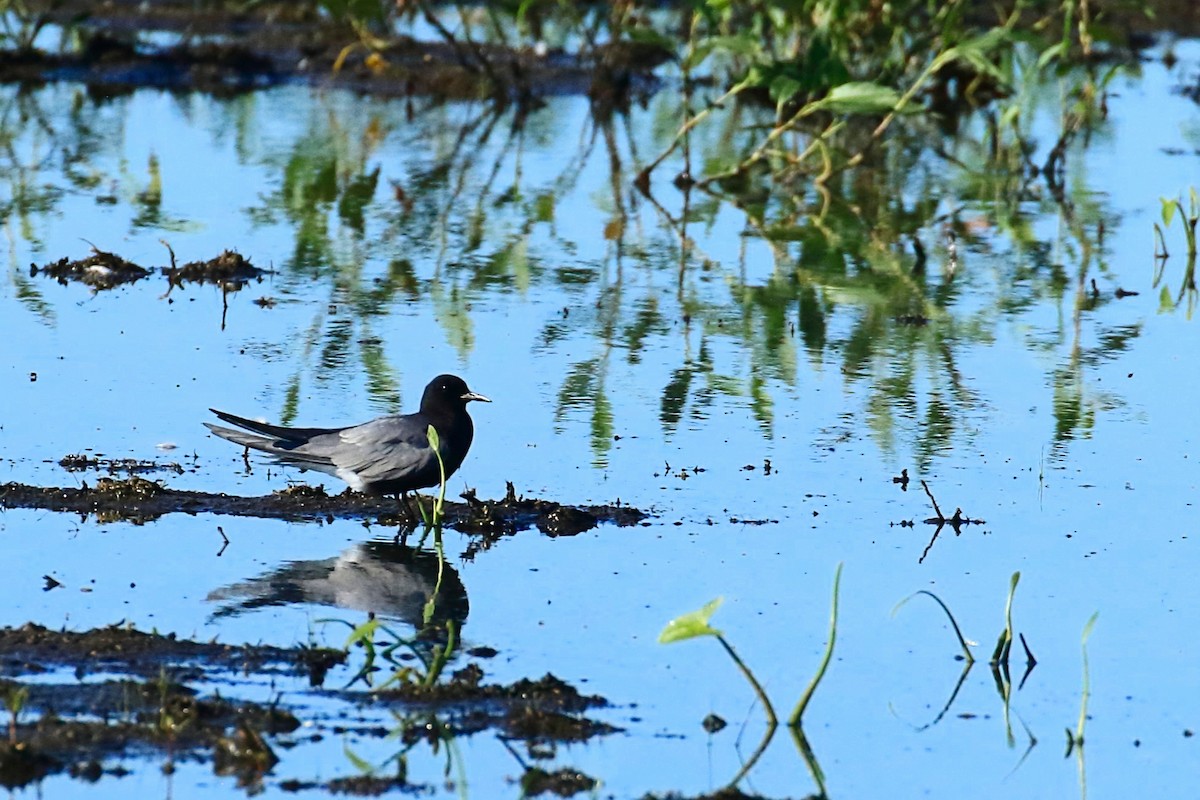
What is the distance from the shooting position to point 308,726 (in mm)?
4402

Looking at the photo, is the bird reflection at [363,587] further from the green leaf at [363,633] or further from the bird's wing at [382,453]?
the green leaf at [363,633]

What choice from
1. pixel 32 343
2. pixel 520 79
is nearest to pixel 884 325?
pixel 32 343

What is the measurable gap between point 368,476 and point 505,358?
2.46 metres

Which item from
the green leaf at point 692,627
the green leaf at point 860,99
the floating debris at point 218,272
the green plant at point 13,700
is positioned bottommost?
the floating debris at point 218,272

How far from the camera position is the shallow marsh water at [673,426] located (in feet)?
16.0

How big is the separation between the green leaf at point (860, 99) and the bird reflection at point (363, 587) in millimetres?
6541

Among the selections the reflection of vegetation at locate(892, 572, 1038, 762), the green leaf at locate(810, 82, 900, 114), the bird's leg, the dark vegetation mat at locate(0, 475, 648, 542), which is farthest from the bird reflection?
the green leaf at locate(810, 82, 900, 114)

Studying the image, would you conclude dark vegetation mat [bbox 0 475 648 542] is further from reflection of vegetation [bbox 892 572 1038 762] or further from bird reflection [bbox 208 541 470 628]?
reflection of vegetation [bbox 892 572 1038 762]

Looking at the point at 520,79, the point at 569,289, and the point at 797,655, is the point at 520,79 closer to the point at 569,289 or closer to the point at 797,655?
the point at 569,289

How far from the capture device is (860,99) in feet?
38.8

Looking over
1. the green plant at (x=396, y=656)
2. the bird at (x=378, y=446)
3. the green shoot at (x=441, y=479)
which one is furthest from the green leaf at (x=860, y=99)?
the green plant at (x=396, y=656)

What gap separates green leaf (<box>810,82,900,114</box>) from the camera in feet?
38.5

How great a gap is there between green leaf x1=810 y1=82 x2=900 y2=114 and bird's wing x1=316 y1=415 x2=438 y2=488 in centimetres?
604

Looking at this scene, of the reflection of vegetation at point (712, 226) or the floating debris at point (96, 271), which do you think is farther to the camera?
the floating debris at point (96, 271)
